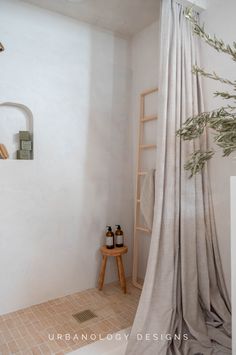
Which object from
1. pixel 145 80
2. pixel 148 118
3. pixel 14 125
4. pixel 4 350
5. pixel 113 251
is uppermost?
pixel 145 80

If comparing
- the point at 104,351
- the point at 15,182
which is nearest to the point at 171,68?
the point at 15,182

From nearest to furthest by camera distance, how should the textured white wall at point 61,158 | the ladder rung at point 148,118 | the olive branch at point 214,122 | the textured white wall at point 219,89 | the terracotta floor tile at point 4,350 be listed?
the olive branch at point 214,122
the terracotta floor tile at point 4,350
the textured white wall at point 219,89
the textured white wall at point 61,158
the ladder rung at point 148,118

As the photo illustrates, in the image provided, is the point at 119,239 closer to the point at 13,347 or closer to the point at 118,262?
the point at 118,262

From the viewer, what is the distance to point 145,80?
8.09 feet

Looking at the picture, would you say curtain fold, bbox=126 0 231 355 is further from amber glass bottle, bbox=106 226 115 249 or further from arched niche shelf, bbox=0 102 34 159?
arched niche shelf, bbox=0 102 34 159

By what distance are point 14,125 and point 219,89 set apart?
62.6 inches

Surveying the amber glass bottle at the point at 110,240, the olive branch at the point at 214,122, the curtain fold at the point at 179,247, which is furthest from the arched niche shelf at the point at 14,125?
the olive branch at the point at 214,122

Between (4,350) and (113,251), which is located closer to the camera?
(4,350)

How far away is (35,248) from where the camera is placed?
209 centimetres

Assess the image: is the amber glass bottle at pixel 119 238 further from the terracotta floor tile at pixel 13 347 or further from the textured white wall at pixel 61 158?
the terracotta floor tile at pixel 13 347

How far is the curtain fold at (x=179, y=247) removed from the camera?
5.02 ft

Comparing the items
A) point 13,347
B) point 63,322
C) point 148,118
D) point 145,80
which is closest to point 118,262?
point 63,322

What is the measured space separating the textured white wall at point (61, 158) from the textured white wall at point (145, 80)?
0.31ft

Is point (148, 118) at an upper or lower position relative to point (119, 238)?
upper
